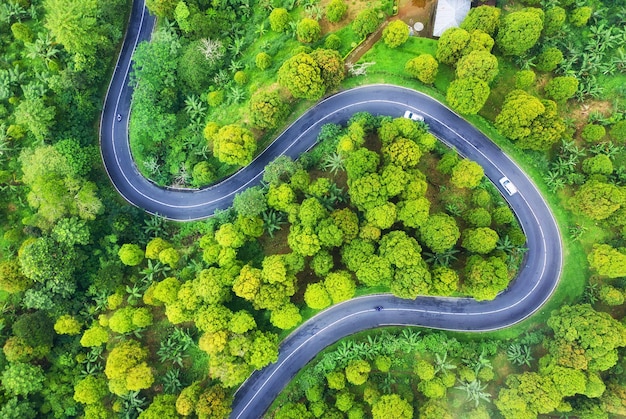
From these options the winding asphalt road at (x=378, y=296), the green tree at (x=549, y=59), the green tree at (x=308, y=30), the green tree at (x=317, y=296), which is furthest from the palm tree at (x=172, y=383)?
the green tree at (x=549, y=59)

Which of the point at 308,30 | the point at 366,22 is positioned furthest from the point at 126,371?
the point at 366,22

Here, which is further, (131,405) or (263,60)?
(263,60)

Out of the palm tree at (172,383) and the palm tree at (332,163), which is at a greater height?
the palm tree at (332,163)

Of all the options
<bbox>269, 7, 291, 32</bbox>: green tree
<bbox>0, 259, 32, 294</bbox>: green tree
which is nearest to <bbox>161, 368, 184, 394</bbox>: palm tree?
<bbox>0, 259, 32, 294</bbox>: green tree

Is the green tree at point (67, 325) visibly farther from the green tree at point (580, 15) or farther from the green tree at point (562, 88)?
the green tree at point (580, 15)

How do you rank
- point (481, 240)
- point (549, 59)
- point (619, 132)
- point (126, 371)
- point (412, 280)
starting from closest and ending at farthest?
point (412, 280)
point (126, 371)
point (481, 240)
point (619, 132)
point (549, 59)

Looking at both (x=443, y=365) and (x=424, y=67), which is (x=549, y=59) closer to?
(x=424, y=67)

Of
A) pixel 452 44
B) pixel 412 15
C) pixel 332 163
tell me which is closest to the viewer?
pixel 452 44

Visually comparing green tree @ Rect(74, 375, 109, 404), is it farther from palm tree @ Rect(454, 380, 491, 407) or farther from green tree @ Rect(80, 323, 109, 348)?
palm tree @ Rect(454, 380, 491, 407)
